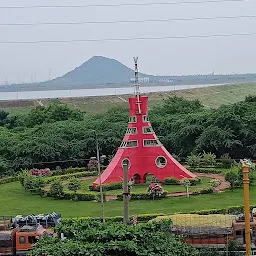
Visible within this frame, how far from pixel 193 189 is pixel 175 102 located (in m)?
26.3

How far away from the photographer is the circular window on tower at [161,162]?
30.6m

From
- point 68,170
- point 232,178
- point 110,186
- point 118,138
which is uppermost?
point 118,138

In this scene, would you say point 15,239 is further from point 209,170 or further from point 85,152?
point 85,152

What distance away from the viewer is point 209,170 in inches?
1394

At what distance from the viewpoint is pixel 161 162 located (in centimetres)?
3092

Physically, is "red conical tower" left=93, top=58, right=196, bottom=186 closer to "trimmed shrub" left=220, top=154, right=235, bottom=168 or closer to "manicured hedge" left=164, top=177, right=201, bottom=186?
"manicured hedge" left=164, top=177, right=201, bottom=186

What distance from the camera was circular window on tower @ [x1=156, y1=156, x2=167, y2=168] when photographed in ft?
101

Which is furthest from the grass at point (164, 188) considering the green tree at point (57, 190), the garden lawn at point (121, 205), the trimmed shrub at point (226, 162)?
the trimmed shrub at point (226, 162)

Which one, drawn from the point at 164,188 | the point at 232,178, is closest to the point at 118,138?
the point at 164,188

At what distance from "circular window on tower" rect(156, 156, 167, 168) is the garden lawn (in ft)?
13.0

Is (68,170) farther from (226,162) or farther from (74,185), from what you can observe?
(226,162)

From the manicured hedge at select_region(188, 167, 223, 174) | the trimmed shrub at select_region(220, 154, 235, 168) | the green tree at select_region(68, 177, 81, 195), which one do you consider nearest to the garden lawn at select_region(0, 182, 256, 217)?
the green tree at select_region(68, 177, 81, 195)

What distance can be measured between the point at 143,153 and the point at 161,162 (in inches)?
46.9

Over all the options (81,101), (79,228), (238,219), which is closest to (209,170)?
(238,219)
